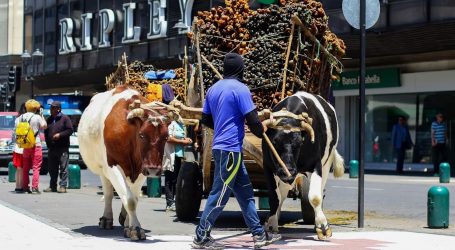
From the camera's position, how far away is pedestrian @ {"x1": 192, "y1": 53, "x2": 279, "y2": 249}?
902 cm

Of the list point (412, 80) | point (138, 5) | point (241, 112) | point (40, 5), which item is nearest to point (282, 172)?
point (241, 112)

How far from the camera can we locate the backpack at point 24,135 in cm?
1769

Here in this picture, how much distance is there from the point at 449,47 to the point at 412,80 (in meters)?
4.14

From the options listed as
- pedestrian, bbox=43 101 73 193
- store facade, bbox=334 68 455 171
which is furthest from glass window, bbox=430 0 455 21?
pedestrian, bbox=43 101 73 193

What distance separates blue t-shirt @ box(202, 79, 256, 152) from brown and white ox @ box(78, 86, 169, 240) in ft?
3.63

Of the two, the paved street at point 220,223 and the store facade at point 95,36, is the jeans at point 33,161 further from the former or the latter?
the store facade at point 95,36

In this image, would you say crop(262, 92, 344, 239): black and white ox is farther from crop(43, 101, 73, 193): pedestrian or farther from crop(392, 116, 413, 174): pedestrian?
crop(392, 116, 413, 174): pedestrian

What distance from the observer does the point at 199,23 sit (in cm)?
1238

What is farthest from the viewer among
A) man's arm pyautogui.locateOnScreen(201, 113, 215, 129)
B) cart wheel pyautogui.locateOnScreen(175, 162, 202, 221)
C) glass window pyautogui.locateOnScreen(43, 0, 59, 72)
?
glass window pyautogui.locateOnScreen(43, 0, 59, 72)

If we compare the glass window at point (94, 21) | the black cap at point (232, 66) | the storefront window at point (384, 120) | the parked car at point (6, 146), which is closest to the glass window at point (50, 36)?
the glass window at point (94, 21)

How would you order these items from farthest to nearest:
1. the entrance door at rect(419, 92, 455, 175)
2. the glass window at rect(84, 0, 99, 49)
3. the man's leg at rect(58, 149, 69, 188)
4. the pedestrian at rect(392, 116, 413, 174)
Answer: the glass window at rect(84, 0, 99, 49) → the pedestrian at rect(392, 116, 413, 174) → the entrance door at rect(419, 92, 455, 175) → the man's leg at rect(58, 149, 69, 188)

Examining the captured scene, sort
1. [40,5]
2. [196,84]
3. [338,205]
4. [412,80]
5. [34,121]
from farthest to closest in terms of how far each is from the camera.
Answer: [40,5], [412,80], [34,121], [338,205], [196,84]

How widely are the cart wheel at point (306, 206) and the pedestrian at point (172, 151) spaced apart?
276cm

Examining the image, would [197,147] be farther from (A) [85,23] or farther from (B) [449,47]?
(A) [85,23]
